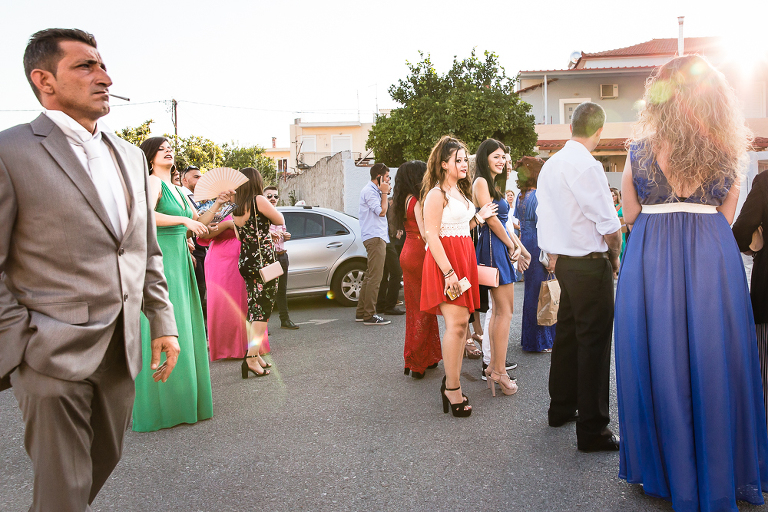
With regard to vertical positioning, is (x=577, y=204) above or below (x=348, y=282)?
above

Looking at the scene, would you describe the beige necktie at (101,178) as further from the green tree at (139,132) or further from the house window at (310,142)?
the house window at (310,142)

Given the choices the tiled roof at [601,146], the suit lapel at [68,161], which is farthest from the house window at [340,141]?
the suit lapel at [68,161]

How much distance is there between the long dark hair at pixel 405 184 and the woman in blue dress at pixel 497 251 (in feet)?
2.23

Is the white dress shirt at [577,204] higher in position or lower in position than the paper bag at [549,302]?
higher

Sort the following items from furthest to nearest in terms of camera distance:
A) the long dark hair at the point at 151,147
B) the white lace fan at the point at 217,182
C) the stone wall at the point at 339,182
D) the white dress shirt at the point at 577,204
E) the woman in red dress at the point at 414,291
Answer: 1. the stone wall at the point at 339,182
2. the woman in red dress at the point at 414,291
3. the white lace fan at the point at 217,182
4. the long dark hair at the point at 151,147
5. the white dress shirt at the point at 577,204

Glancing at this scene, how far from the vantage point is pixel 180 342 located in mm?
3881

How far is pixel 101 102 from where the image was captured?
1942mm

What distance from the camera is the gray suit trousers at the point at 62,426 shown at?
1.73m

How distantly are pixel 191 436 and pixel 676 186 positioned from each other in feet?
11.0

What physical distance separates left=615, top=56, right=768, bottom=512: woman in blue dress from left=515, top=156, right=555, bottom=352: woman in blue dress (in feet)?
9.43

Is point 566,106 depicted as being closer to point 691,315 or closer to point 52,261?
point 691,315

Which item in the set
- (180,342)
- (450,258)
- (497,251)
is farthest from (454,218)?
(180,342)

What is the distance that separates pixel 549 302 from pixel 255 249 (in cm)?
269

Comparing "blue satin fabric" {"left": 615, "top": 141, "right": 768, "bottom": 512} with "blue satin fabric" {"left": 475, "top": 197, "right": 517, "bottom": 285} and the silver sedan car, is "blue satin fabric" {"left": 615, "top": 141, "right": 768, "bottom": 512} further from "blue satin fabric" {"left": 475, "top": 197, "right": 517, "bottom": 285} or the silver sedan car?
the silver sedan car
